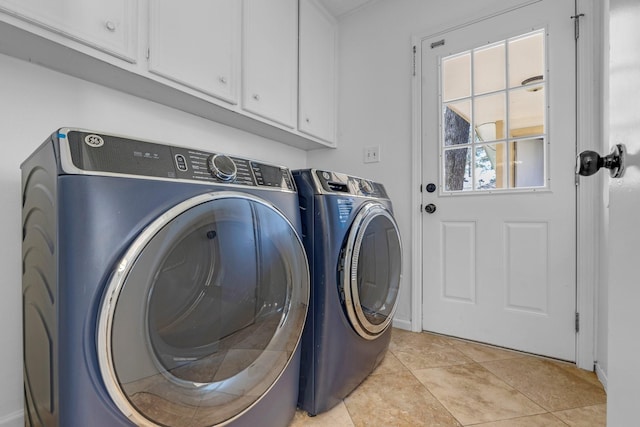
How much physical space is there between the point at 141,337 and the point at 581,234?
193 cm

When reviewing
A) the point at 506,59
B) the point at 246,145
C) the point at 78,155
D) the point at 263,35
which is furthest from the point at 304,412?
the point at 506,59

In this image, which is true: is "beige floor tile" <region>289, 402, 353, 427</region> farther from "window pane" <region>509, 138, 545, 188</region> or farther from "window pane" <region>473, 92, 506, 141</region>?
"window pane" <region>473, 92, 506, 141</region>

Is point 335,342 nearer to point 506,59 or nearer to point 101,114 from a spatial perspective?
point 101,114

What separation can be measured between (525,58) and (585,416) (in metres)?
1.75

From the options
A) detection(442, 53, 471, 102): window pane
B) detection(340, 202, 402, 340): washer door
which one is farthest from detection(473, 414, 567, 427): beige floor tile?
detection(442, 53, 471, 102): window pane

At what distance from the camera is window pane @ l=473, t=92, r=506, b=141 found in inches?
70.5

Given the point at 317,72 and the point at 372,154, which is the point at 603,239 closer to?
the point at 372,154

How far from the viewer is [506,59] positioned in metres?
1.77

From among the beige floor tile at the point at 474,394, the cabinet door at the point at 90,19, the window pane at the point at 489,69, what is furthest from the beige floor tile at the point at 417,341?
the cabinet door at the point at 90,19

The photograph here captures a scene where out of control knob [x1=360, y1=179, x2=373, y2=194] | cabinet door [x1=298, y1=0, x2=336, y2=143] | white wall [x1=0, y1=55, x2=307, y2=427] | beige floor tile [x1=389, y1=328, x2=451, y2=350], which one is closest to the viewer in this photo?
white wall [x1=0, y1=55, x2=307, y2=427]

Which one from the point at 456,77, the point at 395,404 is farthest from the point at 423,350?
the point at 456,77

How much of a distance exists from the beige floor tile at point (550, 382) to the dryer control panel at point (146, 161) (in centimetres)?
145

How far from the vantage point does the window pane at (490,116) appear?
1.79m

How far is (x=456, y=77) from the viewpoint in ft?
6.33
